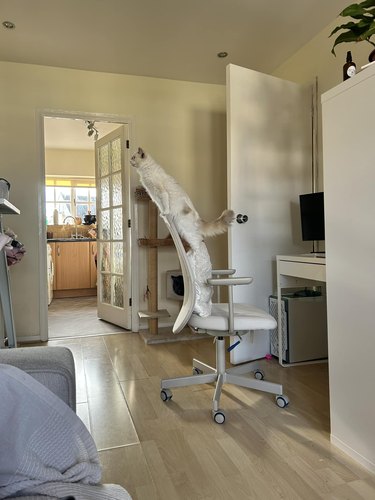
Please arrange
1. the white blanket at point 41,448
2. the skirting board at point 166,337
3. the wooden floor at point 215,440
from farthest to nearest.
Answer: the skirting board at point 166,337, the wooden floor at point 215,440, the white blanket at point 41,448

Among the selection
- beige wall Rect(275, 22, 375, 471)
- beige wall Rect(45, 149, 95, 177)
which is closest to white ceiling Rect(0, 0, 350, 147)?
beige wall Rect(275, 22, 375, 471)

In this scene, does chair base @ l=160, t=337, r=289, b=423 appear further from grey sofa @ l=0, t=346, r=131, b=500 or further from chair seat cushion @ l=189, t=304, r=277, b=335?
grey sofa @ l=0, t=346, r=131, b=500

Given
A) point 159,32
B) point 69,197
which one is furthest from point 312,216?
point 69,197

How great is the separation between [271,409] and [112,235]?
2.49 m

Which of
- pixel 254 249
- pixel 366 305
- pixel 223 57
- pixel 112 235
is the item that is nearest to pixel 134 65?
pixel 223 57

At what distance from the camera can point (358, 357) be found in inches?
54.2

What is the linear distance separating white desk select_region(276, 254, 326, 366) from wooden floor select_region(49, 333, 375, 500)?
56 centimetres

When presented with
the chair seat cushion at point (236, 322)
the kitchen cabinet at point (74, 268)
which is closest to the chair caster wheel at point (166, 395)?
the chair seat cushion at point (236, 322)

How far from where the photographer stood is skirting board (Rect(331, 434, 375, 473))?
4.37 ft

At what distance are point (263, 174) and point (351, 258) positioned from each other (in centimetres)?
136

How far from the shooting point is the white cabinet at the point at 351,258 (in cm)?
132

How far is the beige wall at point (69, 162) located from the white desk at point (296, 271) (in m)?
5.15

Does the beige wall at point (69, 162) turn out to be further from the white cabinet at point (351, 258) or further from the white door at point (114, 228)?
the white cabinet at point (351, 258)

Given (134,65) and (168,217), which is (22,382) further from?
(134,65)
